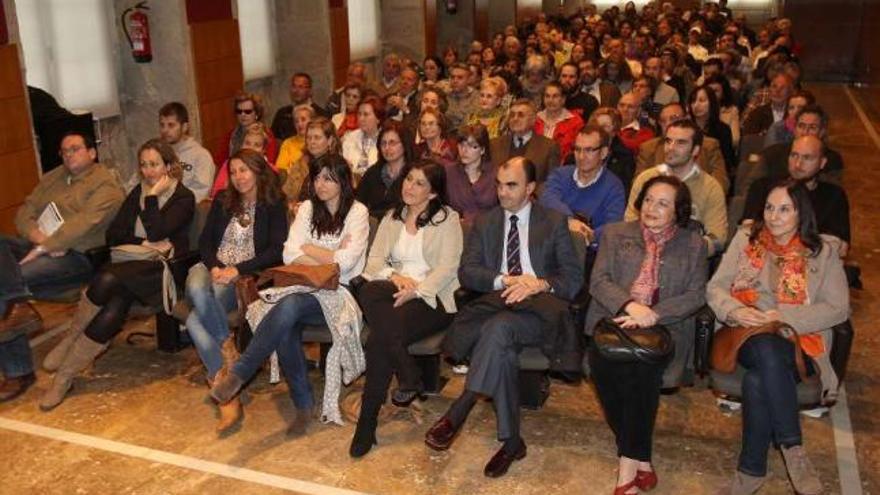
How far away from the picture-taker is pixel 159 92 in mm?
8195

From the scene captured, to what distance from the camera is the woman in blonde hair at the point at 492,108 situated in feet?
23.0

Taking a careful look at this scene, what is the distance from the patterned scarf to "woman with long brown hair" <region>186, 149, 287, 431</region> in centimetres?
187

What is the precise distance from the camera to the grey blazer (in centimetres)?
370

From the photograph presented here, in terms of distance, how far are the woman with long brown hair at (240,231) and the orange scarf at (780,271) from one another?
2.31 m

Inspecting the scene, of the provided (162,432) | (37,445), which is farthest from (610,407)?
(37,445)

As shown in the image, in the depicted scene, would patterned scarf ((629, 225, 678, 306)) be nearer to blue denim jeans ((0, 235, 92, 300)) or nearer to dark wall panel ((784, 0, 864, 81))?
blue denim jeans ((0, 235, 92, 300))

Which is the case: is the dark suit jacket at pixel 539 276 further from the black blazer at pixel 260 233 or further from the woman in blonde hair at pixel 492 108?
the woman in blonde hair at pixel 492 108

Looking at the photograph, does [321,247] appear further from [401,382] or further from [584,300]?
[584,300]

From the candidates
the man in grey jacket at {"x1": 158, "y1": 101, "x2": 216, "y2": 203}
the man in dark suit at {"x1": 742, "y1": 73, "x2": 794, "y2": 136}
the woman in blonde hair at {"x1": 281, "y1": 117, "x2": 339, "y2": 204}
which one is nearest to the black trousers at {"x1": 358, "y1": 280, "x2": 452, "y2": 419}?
the woman in blonde hair at {"x1": 281, "y1": 117, "x2": 339, "y2": 204}

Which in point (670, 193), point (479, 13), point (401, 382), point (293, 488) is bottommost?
point (293, 488)

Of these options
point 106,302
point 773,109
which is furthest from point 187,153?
point 773,109

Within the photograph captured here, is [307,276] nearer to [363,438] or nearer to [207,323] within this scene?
[207,323]

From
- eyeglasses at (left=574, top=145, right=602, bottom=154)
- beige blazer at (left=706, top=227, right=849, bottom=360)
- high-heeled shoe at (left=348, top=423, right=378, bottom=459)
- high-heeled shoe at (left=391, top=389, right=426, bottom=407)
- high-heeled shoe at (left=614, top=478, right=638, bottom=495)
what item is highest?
eyeglasses at (left=574, top=145, right=602, bottom=154)

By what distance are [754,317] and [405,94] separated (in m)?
5.37
